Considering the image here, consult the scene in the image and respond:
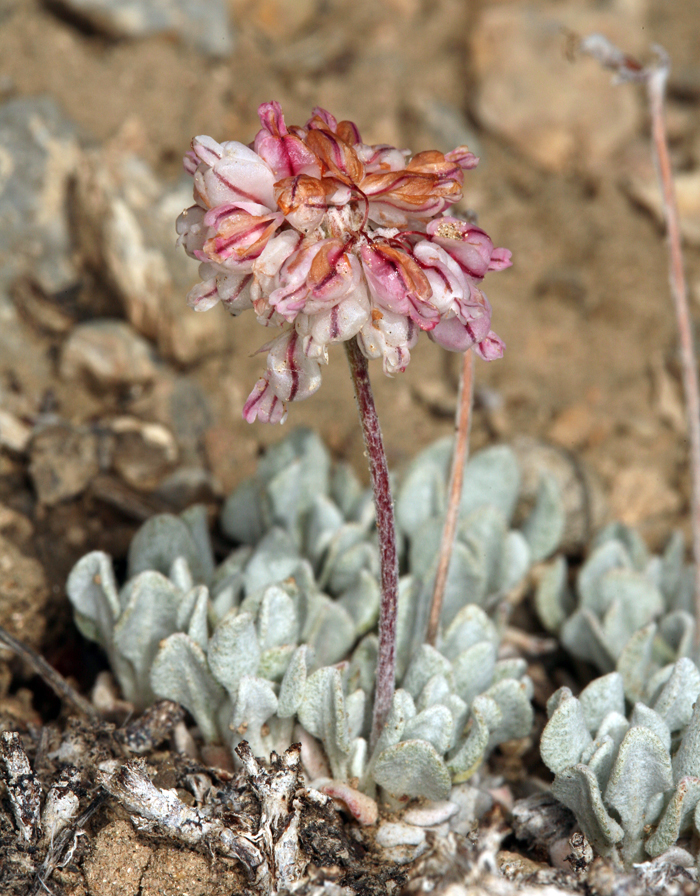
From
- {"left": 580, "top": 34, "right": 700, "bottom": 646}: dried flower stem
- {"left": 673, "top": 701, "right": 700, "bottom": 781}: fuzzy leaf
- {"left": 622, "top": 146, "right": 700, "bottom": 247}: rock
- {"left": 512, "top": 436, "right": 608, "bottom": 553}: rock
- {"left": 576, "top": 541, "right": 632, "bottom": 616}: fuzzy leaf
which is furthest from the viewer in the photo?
{"left": 622, "top": 146, "right": 700, "bottom": 247}: rock

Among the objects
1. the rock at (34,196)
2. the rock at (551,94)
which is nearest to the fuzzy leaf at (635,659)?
the rock at (34,196)

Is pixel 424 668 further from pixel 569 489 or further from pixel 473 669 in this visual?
pixel 569 489

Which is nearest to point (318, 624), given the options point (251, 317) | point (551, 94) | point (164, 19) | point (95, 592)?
point (95, 592)

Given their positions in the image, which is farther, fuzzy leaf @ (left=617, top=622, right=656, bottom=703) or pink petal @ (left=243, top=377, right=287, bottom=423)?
fuzzy leaf @ (left=617, top=622, right=656, bottom=703)

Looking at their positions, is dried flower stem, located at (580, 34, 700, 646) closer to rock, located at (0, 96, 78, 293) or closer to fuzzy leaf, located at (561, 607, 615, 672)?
fuzzy leaf, located at (561, 607, 615, 672)

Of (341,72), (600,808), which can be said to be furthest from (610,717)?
(341,72)

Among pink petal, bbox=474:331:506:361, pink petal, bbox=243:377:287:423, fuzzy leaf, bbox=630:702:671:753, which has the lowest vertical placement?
fuzzy leaf, bbox=630:702:671:753

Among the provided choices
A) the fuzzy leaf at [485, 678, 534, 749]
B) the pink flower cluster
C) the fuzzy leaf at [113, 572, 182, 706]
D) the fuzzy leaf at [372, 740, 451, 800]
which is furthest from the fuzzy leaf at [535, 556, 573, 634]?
the pink flower cluster

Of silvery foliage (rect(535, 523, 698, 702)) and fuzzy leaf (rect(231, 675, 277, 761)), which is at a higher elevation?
fuzzy leaf (rect(231, 675, 277, 761))
